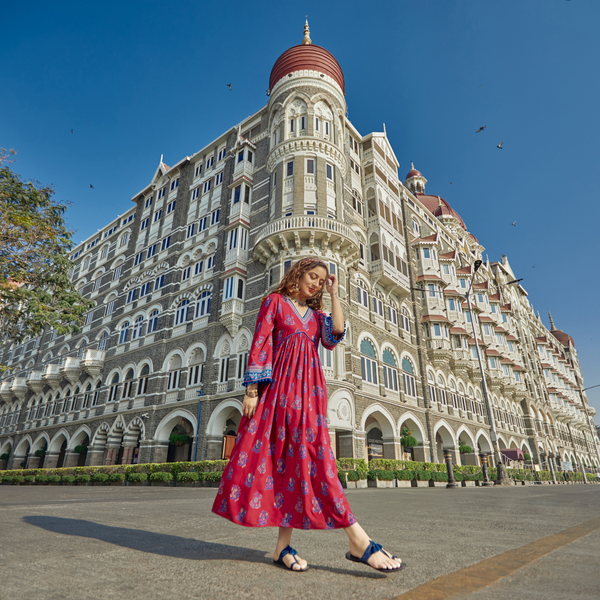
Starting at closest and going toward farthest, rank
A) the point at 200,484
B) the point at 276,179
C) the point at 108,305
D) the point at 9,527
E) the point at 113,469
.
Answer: the point at 9,527 < the point at 200,484 < the point at 113,469 < the point at 276,179 < the point at 108,305

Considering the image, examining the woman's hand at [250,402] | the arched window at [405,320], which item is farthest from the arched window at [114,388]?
the woman's hand at [250,402]

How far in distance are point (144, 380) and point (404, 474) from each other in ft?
53.8

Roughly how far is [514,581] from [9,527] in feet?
13.0

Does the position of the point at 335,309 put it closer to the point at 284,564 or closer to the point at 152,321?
the point at 284,564

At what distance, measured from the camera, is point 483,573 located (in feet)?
7.03

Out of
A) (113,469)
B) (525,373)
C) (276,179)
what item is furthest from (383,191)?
(525,373)

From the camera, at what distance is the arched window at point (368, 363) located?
69.5ft

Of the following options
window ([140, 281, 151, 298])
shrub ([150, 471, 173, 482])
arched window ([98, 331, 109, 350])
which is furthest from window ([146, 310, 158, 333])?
shrub ([150, 471, 173, 482])

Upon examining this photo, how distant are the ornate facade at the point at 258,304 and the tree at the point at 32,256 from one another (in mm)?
9674

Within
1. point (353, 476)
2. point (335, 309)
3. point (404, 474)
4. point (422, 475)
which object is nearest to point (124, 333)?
point (353, 476)

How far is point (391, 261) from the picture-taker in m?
26.3

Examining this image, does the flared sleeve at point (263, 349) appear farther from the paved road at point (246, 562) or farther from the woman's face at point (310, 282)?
the paved road at point (246, 562)

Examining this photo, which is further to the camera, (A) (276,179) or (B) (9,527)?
(A) (276,179)

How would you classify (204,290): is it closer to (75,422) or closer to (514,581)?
(75,422)
